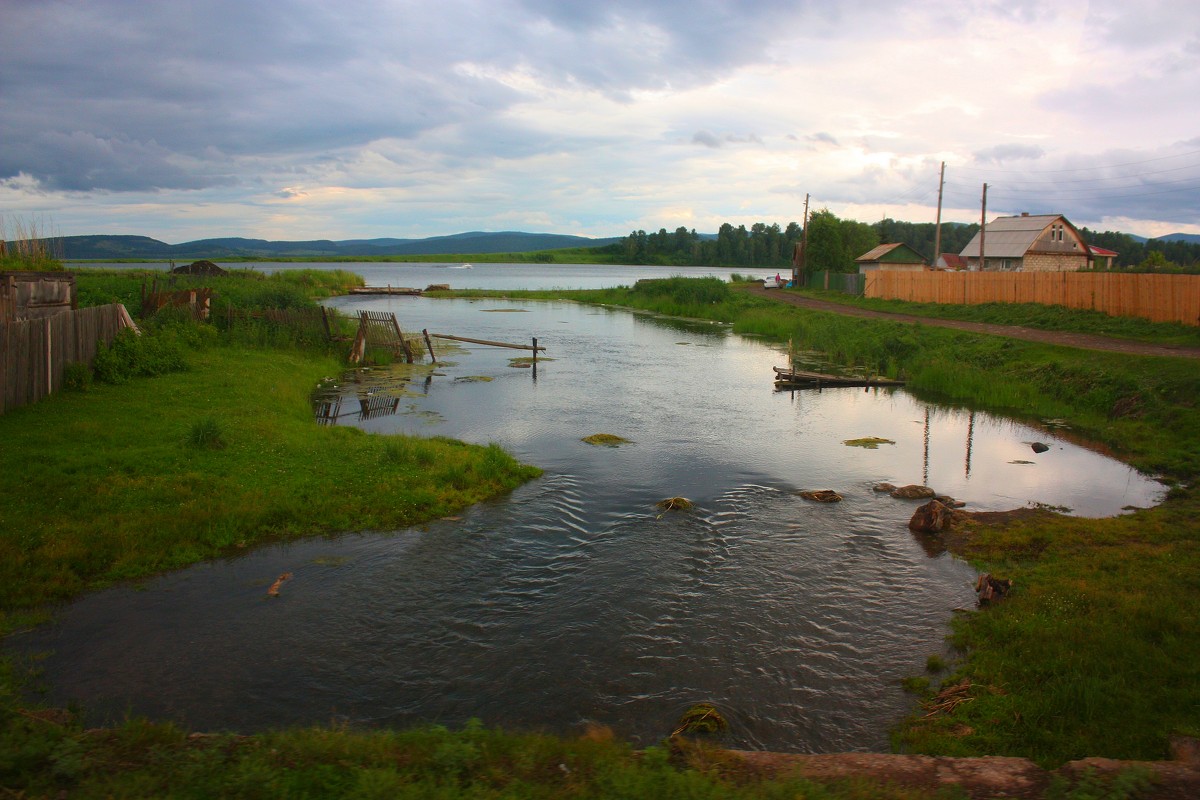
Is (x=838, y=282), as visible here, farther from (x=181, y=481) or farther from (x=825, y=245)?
(x=181, y=481)

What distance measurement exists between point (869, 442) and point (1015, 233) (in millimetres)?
47365

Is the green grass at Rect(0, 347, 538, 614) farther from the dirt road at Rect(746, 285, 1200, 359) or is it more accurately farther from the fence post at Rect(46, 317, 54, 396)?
the dirt road at Rect(746, 285, 1200, 359)

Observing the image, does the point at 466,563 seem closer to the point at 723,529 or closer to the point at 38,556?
the point at 723,529

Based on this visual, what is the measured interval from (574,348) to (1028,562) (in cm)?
2896

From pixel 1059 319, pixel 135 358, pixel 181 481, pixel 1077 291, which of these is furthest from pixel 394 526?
pixel 1077 291

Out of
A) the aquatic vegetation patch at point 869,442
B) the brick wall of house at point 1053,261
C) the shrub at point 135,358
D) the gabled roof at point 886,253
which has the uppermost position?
the gabled roof at point 886,253

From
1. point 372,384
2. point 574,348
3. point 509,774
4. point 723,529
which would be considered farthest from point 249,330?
point 509,774

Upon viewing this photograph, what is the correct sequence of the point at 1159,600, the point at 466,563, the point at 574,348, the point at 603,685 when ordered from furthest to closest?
the point at 574,348 → the point at 466,563 → the point at 1159,600 → the point at 603,685

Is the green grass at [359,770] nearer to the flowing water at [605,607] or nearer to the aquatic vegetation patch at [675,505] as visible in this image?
the flowing water at [605,607]

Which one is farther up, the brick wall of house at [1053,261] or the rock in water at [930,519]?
the brick wall of house at [1053,261]

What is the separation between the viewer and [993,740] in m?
6.59

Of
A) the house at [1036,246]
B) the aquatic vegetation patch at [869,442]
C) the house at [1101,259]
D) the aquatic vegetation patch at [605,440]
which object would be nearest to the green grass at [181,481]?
the aquatic vegetation patch at [605,440]

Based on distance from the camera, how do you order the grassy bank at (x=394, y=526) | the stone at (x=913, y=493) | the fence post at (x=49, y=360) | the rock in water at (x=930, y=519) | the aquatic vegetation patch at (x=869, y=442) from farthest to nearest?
1. the aquatic vegetation patch at (x=869, y=442)
2. the fence post at (x=49, y=360)
3. the stone at (x=913, y=493)
4. the rock in water at (x=930, y=519)
5. the grassy bank at (x=394, y=526)

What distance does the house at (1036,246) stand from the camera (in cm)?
5506
